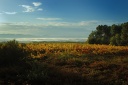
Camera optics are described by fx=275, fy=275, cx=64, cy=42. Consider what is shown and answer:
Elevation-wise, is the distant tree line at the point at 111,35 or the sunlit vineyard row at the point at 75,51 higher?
the distant tree line at the point at 111,35

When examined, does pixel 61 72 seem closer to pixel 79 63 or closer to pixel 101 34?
pixel 79 63

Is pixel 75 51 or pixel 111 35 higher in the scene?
pixel 111 35

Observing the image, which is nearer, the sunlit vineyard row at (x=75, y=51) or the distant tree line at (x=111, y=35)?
the sunlit vineyard row at (x=75, y=51)

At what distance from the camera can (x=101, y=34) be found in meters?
94.2

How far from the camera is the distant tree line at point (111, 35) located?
266 feet

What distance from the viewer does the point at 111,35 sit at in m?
92.8

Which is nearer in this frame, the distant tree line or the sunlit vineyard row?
the sunlit vineyard row

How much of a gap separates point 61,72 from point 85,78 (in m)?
1.80

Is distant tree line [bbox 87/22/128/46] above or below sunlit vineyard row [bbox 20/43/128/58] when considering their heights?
above

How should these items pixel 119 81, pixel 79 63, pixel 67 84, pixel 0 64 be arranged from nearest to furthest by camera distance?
pixel 67 84 → pixel 119 81 → pixel 0 64 → pixel 79 63

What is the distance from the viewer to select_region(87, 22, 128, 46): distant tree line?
8095 cm

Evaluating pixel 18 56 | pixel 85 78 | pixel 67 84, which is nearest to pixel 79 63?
pixel 18 56

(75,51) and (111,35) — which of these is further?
(111,35)

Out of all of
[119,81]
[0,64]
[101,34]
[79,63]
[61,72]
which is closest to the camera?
[119,81]
